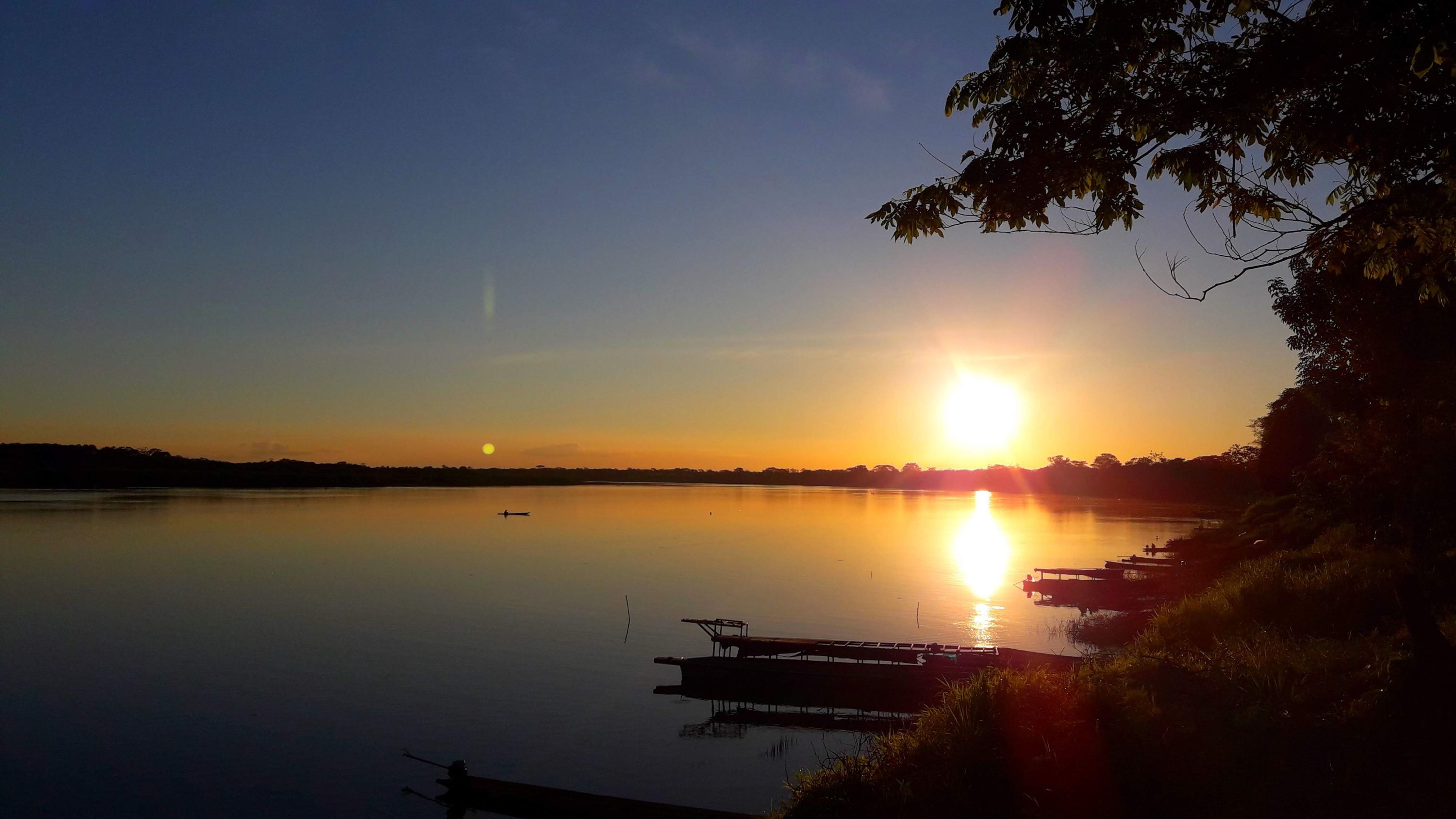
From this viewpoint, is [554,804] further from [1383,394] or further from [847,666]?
[1383,394]

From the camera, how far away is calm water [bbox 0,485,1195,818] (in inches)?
793

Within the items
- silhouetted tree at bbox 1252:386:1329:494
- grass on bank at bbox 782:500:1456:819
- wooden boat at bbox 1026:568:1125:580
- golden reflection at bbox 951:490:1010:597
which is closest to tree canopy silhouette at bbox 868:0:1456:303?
grass on bank at bbox 782:500:1456:819

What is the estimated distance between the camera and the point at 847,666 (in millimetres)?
27484

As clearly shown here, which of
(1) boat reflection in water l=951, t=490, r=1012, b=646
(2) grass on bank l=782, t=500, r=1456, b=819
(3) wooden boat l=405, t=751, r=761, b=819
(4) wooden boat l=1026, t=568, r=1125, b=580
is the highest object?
(2) grass on bank l=782, t=500, r=1456, b=819

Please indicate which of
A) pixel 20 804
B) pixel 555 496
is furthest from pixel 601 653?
pixel 555 496

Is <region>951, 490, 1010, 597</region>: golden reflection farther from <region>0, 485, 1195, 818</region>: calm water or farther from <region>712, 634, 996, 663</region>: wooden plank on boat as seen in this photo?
<region>712, 634, 996, 663</region>: wooden plank on boat

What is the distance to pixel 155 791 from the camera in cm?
1891

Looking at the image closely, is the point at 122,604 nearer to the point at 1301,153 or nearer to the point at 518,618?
the point at 518,618

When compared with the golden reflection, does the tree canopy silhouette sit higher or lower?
higher

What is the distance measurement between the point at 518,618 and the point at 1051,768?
32202 mm

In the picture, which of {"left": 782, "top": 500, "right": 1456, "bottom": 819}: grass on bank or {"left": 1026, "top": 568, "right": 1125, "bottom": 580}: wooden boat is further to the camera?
{"left": 1026, "top": 568, "right": 1125, "bottom": 580}: wooden boat

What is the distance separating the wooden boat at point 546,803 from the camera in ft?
51.8

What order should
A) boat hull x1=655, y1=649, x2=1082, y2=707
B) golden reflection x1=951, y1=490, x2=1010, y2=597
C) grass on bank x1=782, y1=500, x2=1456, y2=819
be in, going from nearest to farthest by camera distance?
grass on bank x1=782, y1=500, x2=1456, y2=819 < boat hull x1=655, y1=649, x2=1082, y2=707 < golden reflection x1=951, y1=490, x2=1010, y2=597

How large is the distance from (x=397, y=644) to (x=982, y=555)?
54226mm
